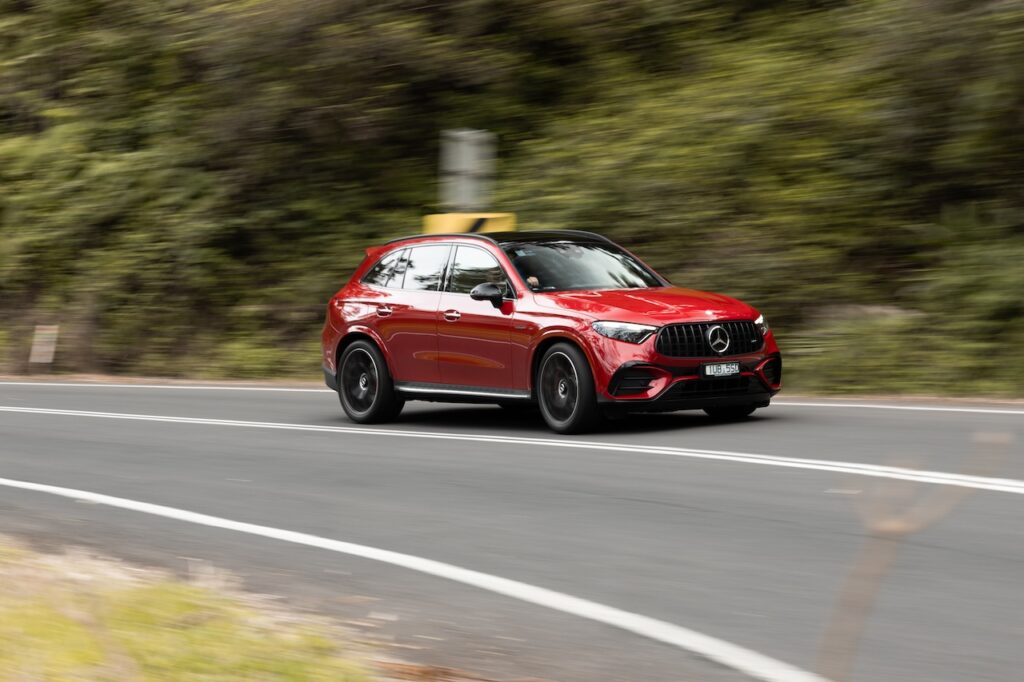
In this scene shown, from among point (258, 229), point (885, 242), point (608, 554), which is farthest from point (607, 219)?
point (608, 554)

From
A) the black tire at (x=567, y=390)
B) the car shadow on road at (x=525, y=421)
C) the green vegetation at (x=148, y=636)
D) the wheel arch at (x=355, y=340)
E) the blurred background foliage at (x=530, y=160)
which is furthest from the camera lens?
the blurred background foliage at (x=530, y=160)

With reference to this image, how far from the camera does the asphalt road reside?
17.1ft

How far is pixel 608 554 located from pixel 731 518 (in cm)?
102

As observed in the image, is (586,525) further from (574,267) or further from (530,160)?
(530,160)

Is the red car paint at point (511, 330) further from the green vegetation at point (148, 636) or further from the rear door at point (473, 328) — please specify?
the green vegetation at point (148, 636)

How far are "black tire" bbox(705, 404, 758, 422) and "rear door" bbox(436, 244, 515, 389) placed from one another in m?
1.80

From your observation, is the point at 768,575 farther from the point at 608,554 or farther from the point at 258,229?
the point at 258,229

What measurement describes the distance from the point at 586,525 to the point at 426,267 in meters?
5.59

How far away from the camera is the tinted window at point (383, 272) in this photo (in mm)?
13234

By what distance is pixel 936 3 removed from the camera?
16391 mm

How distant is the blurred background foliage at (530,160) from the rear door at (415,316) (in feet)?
15.2

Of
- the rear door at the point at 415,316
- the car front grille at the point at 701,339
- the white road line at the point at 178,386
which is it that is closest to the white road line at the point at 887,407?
the car front grille at the point at 701,339

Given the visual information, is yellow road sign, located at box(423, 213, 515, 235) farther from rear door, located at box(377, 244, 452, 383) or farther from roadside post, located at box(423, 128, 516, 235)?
rear door, located at box(377, 244, 452, 383)

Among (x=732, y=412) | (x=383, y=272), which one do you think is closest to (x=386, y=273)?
(x=383, y=272)
